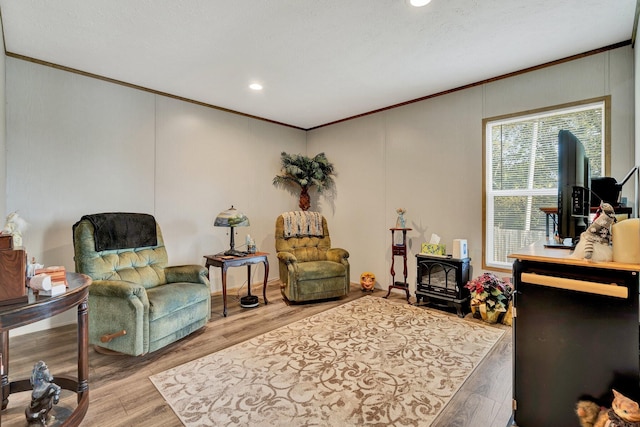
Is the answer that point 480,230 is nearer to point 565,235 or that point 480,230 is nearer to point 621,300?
point 565,235

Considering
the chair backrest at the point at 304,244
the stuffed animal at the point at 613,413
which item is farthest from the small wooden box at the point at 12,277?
the chair backrest at the point at 304,244

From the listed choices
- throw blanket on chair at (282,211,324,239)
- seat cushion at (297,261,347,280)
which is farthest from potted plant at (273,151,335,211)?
seat cushion at (297,261,347,280)

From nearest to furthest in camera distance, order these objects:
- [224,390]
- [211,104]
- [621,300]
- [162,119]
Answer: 1. [621,300]
2. [224,390]
3. [162,119]
4. [211,104]

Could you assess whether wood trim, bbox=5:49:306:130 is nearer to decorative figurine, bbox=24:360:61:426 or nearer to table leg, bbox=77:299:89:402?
table leg, bbox=77:299:89:402

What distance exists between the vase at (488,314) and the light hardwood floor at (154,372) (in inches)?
10.4

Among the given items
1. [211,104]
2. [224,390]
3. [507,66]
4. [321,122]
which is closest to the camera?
[224,390]

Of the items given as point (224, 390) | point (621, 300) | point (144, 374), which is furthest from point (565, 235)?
point (144, 374)

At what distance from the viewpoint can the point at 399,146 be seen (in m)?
4.40

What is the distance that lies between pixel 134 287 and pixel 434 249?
3.22 meters

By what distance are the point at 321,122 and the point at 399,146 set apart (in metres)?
1.53

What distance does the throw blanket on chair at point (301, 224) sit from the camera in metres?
4.38

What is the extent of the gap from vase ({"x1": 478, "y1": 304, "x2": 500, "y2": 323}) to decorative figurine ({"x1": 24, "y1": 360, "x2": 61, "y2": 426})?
359 cm

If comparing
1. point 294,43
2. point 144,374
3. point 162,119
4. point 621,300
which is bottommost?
point 144,374

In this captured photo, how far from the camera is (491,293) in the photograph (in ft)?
10.7
